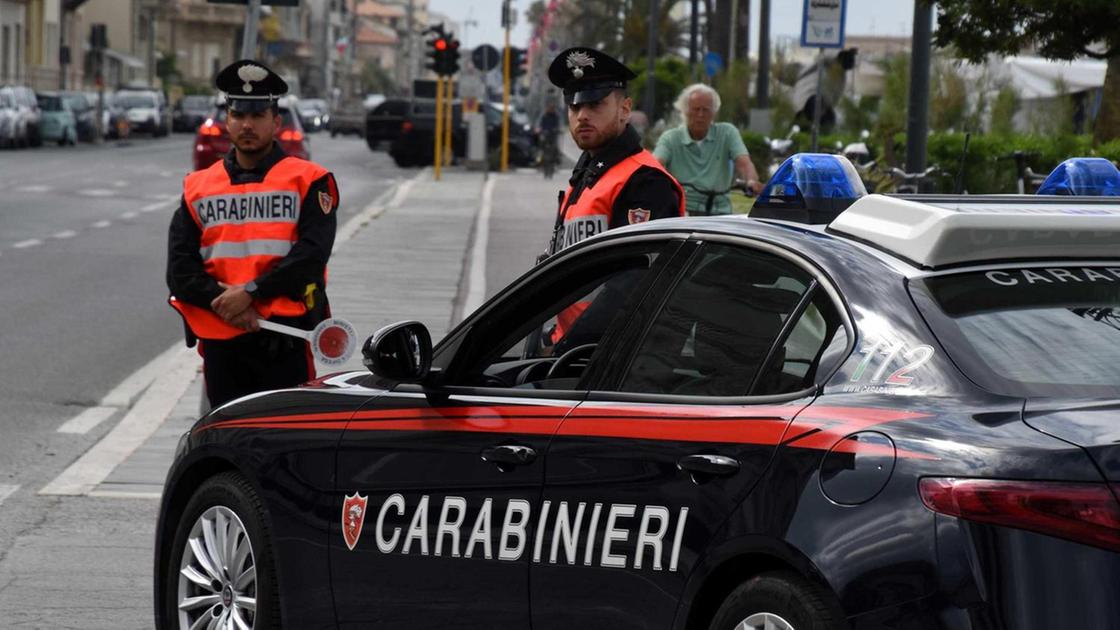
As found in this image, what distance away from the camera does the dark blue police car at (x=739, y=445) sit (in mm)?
3533

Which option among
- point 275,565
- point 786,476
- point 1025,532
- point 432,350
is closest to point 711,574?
point 786,476

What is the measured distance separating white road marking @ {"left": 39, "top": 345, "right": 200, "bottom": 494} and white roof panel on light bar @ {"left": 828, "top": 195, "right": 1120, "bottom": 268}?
539 cm

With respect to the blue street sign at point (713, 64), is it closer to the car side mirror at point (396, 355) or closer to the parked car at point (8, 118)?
the parked car at point (8, 118)

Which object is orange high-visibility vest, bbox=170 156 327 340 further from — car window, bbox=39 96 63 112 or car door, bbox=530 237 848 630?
→ car window, bbox=39 96 63 112

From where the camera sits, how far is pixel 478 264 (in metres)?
20.1

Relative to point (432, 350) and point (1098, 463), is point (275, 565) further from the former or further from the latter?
point (1098, 463)

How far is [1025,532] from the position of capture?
11.4ft

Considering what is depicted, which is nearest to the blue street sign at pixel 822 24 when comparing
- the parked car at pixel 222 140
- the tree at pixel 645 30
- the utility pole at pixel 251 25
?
the utility pole at pixel 251 25

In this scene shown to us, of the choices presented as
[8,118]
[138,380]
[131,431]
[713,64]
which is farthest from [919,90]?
[8,118]

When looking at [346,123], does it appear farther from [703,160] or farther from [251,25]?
[703,160]

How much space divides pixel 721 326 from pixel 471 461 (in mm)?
A: 692

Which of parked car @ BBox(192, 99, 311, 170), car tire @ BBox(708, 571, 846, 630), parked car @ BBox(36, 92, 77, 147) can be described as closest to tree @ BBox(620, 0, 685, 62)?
parked car @ BBox(36, 92, 77, 147)

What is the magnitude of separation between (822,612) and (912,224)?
84 cm

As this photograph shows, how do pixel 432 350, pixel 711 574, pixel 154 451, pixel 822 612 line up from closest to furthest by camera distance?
pixel 822 612
pixel 711 574
pixel 432 350
pixel 154 451
